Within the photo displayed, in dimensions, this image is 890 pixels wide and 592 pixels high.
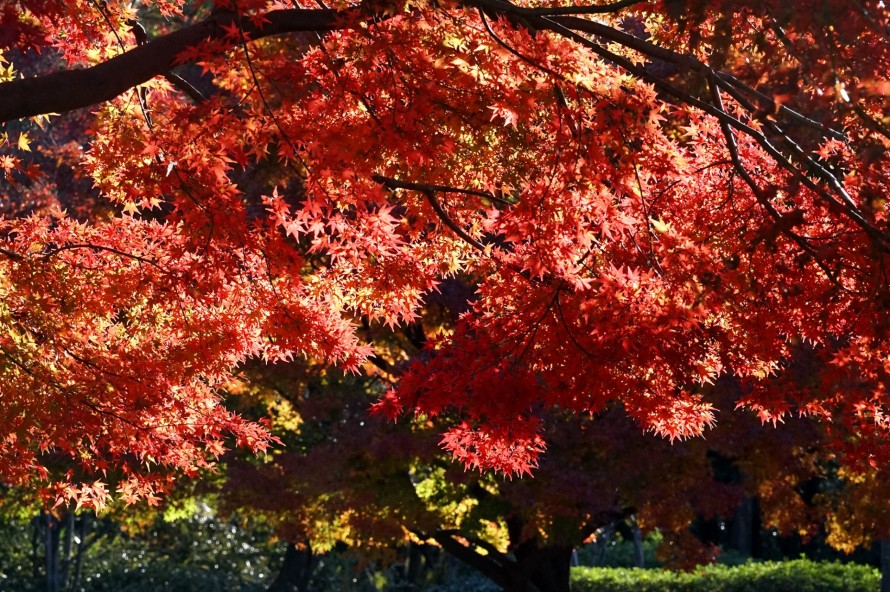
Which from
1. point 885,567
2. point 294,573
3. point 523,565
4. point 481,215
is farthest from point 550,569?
point 481,215

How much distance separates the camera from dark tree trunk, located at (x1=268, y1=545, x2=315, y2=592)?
22.9 meters

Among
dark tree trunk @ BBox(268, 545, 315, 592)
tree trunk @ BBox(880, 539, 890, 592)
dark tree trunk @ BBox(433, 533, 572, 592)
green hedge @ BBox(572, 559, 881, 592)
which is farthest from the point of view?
dark tree trunk @ BBox(268, 545, 315, 592)

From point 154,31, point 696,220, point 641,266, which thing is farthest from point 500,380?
point 154,31

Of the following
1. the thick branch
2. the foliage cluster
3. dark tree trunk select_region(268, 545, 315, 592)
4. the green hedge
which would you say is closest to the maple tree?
the thick branch

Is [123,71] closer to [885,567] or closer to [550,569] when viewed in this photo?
[550,569]

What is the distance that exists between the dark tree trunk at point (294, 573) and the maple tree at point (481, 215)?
14611 mm

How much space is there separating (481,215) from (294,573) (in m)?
16.0

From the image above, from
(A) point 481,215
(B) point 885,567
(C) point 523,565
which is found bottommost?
(C) point 523,565

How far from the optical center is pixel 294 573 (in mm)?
23188

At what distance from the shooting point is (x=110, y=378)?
28.8ft

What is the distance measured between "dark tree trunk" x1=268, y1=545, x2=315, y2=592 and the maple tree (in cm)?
1461

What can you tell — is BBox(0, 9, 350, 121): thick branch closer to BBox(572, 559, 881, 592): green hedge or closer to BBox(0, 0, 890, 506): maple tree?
BBox(0, 0, 890, 506): maple tree

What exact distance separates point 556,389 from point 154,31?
1858 centimetres

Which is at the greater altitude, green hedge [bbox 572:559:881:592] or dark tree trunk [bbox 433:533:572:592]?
green hedge [bbox 572:559:881:592]
